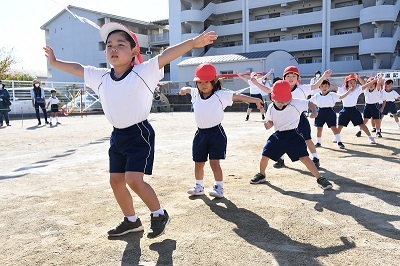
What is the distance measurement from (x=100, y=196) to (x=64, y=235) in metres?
1.17

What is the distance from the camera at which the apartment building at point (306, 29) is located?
97.9ft

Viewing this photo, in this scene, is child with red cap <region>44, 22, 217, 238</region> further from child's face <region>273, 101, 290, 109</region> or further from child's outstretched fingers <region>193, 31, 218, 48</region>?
child's face <region>273, 101, 290, 109</region>

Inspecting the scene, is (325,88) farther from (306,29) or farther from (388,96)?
(306,29)

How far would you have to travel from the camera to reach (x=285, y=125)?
4695 mm

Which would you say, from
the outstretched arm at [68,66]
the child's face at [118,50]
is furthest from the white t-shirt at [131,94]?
the outstretched arm at [68,66]

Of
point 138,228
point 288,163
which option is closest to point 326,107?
point 288,163

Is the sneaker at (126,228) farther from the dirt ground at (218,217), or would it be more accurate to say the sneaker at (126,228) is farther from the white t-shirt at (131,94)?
the white t-shirt at (131,94)

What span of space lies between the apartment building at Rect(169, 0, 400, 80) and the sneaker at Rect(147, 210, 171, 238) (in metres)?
28.0

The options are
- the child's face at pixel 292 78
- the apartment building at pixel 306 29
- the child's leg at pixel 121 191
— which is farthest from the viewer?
the apartment building at pixel 306 29

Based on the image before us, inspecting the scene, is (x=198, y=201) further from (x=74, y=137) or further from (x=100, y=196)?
(x=74, y=137)

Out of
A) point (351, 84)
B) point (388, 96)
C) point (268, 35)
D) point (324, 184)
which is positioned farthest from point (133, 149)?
point (268, 35)

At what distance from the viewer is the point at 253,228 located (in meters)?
3.11

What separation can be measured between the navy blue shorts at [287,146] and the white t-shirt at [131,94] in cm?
217

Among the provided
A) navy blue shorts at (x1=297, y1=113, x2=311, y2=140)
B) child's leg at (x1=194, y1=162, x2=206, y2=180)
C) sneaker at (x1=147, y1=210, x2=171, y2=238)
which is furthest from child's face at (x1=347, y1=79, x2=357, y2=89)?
sneaker at (x1=147, y1=210, x2=171, y2=238)
